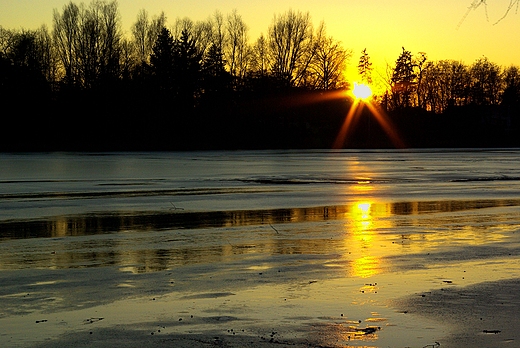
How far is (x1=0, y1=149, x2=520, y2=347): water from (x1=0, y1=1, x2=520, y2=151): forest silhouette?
62848 mm

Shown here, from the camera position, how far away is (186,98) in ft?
314

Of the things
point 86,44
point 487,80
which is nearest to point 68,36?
point 86,44

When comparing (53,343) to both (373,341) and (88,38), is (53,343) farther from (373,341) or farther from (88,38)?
(88,38)

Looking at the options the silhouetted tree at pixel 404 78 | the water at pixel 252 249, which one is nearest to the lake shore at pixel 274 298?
the water at pixel 252 249

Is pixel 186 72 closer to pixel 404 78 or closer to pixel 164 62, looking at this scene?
pixel 164 62

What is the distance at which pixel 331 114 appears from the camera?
102 meters

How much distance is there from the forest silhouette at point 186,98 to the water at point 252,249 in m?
62.8

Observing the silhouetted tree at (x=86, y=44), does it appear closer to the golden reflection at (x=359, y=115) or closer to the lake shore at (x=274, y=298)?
the golden reflection at (x=359, y=115)

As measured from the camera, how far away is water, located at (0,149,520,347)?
817cm

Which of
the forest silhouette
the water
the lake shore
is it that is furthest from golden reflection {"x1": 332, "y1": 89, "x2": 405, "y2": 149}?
the lake shore

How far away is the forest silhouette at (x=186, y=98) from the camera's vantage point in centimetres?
9031

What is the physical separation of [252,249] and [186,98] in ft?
278

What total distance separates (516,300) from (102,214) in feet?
33.6

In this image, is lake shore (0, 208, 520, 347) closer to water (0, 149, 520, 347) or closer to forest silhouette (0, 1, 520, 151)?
water (0, 149, 520, 347)
